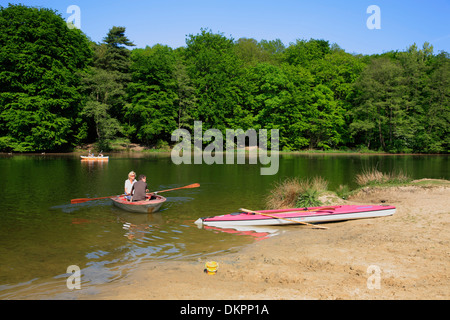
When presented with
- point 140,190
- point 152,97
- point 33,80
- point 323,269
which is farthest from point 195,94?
point 323,269

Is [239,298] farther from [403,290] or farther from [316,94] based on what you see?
[316,94]

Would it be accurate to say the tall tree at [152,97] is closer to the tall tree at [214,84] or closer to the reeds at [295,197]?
the tall tree at [214,84]

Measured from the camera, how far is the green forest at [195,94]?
52438 mm

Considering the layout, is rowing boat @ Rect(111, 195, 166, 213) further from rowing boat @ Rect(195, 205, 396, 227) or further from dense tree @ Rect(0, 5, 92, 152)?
dense tree @ Rect(0, 5, 92, 152)

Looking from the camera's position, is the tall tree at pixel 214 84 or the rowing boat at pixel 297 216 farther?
the tall tree at pixel 214 84

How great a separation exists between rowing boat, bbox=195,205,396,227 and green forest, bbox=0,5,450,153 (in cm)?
4689

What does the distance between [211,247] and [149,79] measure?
5648cm

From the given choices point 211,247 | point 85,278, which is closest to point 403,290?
point 211,247

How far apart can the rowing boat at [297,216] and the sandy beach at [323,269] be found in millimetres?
940

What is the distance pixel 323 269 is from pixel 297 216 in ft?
16.2

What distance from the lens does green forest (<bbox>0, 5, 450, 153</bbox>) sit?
5244 centimetres

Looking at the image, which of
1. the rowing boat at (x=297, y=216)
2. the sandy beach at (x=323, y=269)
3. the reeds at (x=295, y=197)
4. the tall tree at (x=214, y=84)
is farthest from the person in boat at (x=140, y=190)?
the tall tree at (x=214, y=84)

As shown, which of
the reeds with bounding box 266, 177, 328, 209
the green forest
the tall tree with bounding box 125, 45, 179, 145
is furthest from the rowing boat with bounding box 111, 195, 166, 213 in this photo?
the tall tree with bounding box 125, 45, 179, 145

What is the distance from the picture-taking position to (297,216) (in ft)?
40.8
